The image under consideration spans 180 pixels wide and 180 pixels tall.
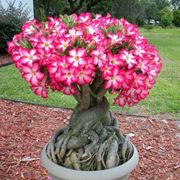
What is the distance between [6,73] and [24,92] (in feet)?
5.81

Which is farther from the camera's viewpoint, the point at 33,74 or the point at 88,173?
the point at 88,173

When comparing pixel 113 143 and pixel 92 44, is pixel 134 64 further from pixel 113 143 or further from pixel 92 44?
pixel 113 143

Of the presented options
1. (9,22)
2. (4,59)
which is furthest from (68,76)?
(9,22)

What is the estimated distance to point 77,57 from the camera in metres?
1.73

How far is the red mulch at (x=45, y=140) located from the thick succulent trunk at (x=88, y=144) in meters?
0.95

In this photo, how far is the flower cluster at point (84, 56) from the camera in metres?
1.73

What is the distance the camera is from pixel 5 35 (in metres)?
9.40

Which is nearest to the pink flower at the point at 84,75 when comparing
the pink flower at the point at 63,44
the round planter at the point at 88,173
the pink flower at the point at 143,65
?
the pink flower at the point at 63,44

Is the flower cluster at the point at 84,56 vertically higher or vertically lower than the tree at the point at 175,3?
higher

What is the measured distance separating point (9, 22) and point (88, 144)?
812 cm

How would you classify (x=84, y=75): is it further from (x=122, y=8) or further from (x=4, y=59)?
(x=122, y=8)

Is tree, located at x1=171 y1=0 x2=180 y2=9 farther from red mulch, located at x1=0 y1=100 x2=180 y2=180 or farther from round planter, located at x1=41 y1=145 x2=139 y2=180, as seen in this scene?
round planter, located at x1=41 y1=145 x2=139 y2=180

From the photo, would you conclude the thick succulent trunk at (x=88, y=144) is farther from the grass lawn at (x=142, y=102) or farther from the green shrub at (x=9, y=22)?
the green shrub at (x=9, y=22)

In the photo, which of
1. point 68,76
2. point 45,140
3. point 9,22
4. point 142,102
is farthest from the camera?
point 9,22
